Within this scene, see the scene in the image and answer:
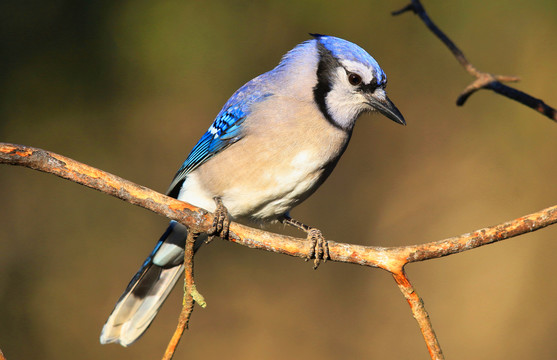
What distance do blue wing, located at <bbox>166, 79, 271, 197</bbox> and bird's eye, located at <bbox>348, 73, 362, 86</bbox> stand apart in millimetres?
339

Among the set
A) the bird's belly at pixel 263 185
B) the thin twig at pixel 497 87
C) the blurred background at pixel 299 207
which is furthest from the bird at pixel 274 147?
the blurred background at pixel 299 207

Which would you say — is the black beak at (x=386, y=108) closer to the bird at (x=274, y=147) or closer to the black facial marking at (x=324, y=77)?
the bird at (x=274, y=147)

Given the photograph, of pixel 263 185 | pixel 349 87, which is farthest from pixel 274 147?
pixel 349 87

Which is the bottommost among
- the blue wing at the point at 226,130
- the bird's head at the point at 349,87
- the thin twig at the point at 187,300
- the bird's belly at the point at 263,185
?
the thin twig at the point at 187,300

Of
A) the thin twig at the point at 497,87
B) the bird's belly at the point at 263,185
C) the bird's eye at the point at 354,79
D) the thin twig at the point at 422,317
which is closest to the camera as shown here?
the thin twig at the point at 422,317

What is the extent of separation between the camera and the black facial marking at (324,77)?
2438mm

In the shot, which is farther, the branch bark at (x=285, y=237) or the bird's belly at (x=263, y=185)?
the bird's belly at (x=263, y=185)

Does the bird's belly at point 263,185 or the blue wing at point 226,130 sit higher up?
the blue wing at point 226,130

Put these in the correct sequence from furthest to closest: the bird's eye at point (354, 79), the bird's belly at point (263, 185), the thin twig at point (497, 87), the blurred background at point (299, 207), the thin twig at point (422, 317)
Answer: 1. the blurred background at point (299, 207)
2. the bird's eye at point (354, 79)
3. the bird's belly at point (263, 185)
4. the thin twig at point (497, 87)
5. the thin twig at point (422, 317)

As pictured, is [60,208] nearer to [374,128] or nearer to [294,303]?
[294,303]

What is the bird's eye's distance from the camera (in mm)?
2428

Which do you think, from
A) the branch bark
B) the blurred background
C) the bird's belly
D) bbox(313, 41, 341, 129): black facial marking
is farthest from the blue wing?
the blurred background

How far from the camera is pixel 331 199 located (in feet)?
13.2

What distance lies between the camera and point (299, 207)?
397cm
